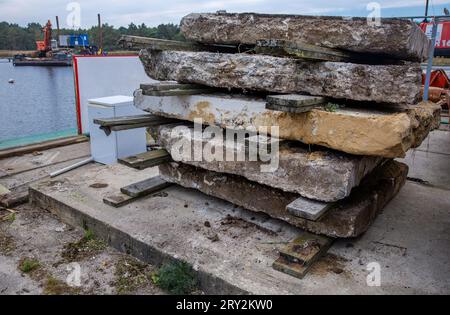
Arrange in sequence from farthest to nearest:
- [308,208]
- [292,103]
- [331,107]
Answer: [331,107] < [308,208] < [292,103]

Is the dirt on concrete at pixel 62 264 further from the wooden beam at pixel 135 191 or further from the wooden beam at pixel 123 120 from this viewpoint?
the wooden beam at pixel 123 120

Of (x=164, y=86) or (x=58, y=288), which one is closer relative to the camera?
(x=58, y=288)

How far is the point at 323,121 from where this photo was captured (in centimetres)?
270

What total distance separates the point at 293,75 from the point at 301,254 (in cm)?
133

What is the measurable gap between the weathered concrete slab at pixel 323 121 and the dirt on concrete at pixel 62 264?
1364mm

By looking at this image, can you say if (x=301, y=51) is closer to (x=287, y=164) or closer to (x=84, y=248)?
(x=287, y=164)

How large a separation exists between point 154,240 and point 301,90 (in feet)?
5.43

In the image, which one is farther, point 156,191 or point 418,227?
point 156,191

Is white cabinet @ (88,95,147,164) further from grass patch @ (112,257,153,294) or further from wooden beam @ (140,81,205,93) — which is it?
grass patch @ (112,257,153,294)

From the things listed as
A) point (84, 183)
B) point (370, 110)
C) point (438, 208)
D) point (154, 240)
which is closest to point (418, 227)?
point (438, 208)

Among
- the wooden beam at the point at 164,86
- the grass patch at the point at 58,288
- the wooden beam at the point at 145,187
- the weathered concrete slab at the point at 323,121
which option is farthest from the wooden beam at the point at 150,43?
the grass patch at the point at 58,288

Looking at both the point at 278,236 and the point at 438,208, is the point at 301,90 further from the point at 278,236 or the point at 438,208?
the point at 438,208

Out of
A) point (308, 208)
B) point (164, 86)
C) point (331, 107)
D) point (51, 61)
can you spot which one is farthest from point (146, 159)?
point (51, 61)
